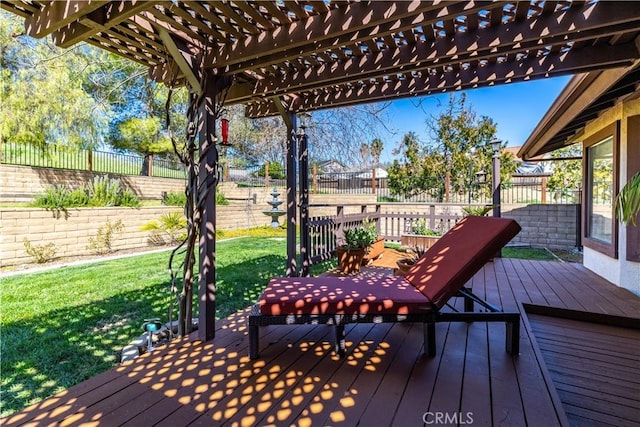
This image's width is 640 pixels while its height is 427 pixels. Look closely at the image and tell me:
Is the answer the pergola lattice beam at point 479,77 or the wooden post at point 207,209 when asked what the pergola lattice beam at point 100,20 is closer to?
the wooden post at point 207,209

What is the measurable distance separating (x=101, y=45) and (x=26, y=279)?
4237 millimetres

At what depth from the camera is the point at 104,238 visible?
7.14 m

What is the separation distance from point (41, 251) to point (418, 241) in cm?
762

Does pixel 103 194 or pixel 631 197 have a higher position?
pixel 103 194

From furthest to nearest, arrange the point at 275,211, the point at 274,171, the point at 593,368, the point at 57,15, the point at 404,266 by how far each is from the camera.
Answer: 1. the point at 274,171
2. the point at 275,211
3. the point at 404,266
4. the point at 593,368
5. the point at 57,15

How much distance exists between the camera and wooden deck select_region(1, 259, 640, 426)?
1.65 meters

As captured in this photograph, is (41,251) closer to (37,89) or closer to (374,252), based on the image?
(37,89)

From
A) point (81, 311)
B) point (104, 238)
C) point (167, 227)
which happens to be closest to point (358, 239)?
point (81, 311)

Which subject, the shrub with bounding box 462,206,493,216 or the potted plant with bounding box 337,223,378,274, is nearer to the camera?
the potted plant with bounding box 337,223,378,274

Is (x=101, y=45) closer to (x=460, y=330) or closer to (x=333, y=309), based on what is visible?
(x=333, y=309)

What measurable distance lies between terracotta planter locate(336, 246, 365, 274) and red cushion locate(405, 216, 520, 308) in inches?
79.1

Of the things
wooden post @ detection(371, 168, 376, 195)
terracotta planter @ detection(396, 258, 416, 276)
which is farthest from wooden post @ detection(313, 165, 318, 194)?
terracotta planter @ detection(396, 258, 416, 276)

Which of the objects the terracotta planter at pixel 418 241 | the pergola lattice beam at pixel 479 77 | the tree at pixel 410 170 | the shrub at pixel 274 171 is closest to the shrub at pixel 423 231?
the terracotta planter at pixel 418 241

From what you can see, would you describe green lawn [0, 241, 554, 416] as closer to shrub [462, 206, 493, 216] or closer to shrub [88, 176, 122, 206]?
shrub [88, 176, 122, 206]
